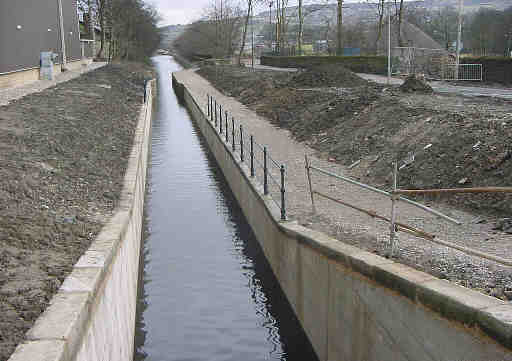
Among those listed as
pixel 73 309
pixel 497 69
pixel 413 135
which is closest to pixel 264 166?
pixel 413 135

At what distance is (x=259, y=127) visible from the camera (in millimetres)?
24719

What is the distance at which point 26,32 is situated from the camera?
34.2 meters

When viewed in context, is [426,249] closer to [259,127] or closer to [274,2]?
[259,127]

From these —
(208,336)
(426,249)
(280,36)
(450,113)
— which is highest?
(280,36)

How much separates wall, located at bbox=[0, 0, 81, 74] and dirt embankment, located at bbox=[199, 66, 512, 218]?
43.2 ft

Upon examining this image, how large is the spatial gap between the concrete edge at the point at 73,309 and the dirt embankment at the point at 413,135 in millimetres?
5999

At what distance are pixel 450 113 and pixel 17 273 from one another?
11733 mm

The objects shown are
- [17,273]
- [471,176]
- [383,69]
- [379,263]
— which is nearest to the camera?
[17,273]

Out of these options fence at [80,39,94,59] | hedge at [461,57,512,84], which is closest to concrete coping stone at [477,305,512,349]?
hedge at [461,57,512,84]

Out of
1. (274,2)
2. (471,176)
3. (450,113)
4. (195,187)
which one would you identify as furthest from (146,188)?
(274,2)

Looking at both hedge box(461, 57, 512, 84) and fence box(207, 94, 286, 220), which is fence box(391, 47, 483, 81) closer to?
hedge box(461, 57, 512, 84)

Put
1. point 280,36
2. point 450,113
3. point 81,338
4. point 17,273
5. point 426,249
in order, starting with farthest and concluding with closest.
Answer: point 280,36, point 450,113, point 426,249, point 17,273, point 81,338

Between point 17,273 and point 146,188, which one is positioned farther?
point 146,188

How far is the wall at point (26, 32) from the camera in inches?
1153
